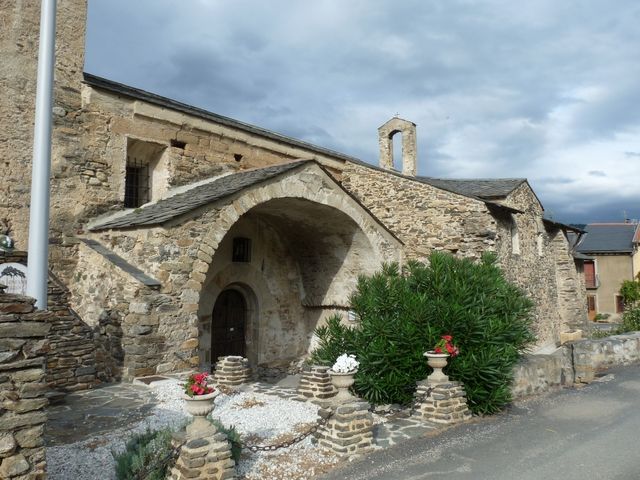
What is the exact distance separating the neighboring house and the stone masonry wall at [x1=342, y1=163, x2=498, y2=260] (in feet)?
67.5

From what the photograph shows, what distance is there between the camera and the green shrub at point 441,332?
709cm

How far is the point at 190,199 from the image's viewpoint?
852cm

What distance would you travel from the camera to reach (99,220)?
29.3ft

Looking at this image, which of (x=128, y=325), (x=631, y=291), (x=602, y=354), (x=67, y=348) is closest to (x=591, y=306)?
(x=631, y=291)

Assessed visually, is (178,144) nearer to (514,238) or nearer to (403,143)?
(514,238)

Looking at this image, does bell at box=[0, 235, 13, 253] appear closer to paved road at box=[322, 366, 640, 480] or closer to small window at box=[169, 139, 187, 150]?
small window at box=[169, 139, 187, 150]

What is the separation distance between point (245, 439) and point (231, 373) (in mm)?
2635

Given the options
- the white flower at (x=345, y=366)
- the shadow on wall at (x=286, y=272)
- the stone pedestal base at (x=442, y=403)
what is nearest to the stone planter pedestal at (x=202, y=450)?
the white flower at (x=345, y=366)

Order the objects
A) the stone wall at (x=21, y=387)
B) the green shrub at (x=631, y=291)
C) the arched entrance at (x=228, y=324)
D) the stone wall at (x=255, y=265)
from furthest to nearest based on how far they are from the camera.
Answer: the green shrub at (x=631, y=291), the arched entrance at (x=228, y=324), the stone wall at (x=255, y=265), the stone wall at (x=21, y=387)

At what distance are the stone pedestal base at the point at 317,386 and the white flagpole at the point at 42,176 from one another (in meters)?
4.35

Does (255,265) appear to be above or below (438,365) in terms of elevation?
above

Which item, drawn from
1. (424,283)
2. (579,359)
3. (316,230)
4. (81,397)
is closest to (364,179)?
(316,230)

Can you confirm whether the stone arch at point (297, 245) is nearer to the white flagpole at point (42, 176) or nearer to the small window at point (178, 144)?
the small window at point (178, 144)

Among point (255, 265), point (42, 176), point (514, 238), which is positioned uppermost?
point (514, 238)
